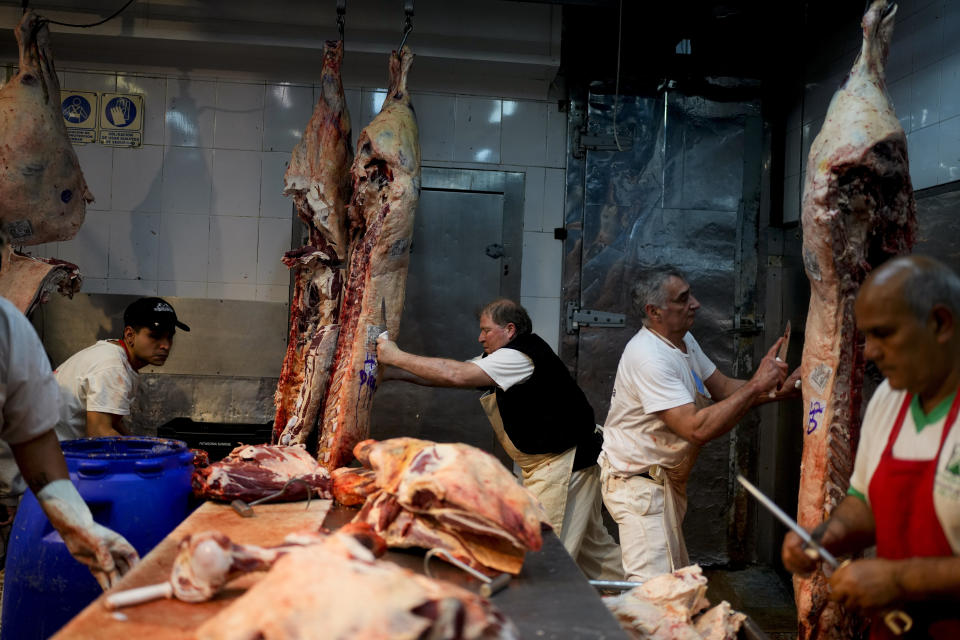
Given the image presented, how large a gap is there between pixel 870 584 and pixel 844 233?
1.60 metres

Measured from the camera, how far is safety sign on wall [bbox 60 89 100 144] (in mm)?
5207

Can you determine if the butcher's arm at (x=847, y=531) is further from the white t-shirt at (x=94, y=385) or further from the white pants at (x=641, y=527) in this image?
the white t-shirt at (x=94, y=385)

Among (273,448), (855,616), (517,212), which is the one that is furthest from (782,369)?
(517,212)

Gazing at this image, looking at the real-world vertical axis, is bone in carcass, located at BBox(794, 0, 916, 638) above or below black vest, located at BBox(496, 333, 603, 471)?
above

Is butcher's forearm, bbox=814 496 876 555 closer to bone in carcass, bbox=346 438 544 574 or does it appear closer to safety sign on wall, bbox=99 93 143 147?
bone in carcass, bbox=346 438 544 574

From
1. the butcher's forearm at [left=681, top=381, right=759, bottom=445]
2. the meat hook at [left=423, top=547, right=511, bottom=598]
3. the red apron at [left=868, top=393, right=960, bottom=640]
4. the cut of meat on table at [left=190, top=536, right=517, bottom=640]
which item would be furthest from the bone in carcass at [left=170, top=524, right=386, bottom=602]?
the butcher's forearm at [left=681, top=381, right=759, bottom=445]

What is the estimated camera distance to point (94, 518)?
2.81 meters

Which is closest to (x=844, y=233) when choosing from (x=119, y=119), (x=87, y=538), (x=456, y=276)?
(x=87, y=538)

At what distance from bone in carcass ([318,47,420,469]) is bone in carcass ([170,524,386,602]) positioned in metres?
1.60

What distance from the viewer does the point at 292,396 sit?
3.91 m

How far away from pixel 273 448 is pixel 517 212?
287 cm

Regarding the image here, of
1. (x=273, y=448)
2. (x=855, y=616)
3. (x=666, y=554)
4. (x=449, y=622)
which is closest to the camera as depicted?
(x=449, y=622)

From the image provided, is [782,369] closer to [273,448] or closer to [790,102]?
[273,448]

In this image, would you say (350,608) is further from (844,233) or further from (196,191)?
(196,191)
